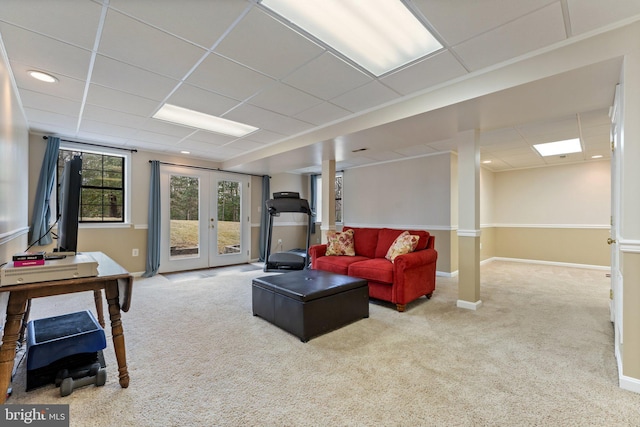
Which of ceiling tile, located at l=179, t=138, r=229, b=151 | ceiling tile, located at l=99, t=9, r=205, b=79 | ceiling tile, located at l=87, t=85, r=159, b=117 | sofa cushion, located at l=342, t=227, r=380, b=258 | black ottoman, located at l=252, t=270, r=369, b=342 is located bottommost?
black ottoman, located at l=252, t=270, r=369, b=342

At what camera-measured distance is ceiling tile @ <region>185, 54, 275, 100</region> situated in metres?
2.36

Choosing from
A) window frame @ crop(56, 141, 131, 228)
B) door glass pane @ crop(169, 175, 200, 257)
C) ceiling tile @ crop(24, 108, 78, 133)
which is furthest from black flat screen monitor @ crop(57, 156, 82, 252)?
door glass pane @ crop(169, 175, 200, 257)

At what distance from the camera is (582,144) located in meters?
4.59

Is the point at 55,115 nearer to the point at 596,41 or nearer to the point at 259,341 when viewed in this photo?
the point at 259,341

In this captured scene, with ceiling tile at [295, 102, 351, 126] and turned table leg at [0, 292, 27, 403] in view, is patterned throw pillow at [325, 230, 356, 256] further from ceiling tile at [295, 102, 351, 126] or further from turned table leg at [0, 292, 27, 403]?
turned table leg at [0, 292, 27, 403]

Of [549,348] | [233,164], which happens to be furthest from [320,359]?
[233,164]

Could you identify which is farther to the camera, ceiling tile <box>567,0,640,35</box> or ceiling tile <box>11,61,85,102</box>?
ceiling tile <box>11,61,85,102</box>

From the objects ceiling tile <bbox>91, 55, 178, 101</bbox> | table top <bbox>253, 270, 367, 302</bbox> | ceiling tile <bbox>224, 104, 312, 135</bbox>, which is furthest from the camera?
ceiling tile <bbox>224, 104, 312, 135</bbox>

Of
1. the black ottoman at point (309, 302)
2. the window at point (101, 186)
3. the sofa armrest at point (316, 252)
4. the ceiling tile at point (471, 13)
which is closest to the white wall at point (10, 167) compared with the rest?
the window at point (101, 186)

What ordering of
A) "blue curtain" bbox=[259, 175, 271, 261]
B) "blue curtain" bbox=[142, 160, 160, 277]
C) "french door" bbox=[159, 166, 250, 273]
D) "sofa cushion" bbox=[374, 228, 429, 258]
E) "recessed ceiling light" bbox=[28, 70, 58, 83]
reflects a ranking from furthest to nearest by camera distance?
"blue curtain" bbox=[259, 175, 271, 261] → "french door" bbox=[159, 166, 250, 273] → "blue curtain" bbox=[142, 160, 160, 277] → "sofa cushion" bbox=[374, 228, 429, 258] → "recessed ceiling light" bbox=[28, 70, 58, 83]

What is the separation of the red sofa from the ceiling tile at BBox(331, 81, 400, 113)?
180 cm

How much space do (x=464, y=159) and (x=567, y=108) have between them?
3.35 ft

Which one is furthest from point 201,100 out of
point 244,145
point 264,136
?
point 244,145

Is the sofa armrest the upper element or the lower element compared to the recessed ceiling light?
lower
